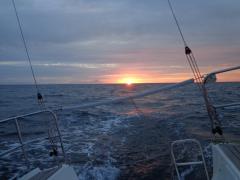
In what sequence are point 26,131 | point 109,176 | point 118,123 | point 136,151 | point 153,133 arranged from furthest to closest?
point 118,123
point 26,131
point 153,133
point 136,151
point 109,176

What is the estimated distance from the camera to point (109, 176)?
728cm

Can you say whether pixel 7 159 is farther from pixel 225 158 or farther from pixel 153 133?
pixel 225 158

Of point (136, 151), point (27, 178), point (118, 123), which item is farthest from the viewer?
point (118, 123)

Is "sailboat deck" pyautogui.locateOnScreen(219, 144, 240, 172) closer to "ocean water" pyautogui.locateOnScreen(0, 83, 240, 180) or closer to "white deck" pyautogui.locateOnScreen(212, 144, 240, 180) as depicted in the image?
"white deck" pyautogui.locateOnScreen(212, 144, 240, 180)

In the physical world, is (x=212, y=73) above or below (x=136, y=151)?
above

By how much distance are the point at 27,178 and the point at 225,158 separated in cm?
246

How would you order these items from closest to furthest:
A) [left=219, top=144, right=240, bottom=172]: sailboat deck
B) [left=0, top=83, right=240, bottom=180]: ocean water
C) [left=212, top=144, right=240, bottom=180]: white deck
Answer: [left=212, top=144, right=240, bottom=180]: white deck → [left=219, top=144, right=240, bottom=172]: sailboat deck → [left=0, top=83, right=240, bottom=180]: ocean water

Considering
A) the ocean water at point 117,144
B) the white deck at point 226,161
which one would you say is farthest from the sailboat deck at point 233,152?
the ocean water at point 117,144

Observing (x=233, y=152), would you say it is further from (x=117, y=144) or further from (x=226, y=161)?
(x=117, y=144)

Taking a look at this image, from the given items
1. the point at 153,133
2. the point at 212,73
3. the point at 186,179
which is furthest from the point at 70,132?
the point at 212,73

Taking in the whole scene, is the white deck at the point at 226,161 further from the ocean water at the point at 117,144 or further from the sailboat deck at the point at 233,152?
the ocean water at the point at 117,144

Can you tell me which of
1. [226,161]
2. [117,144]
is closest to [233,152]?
[226,161]

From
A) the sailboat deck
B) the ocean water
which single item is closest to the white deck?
the sailboat deck

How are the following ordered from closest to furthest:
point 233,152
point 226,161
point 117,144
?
point 226,161 < point 233,152 < point 117,144
